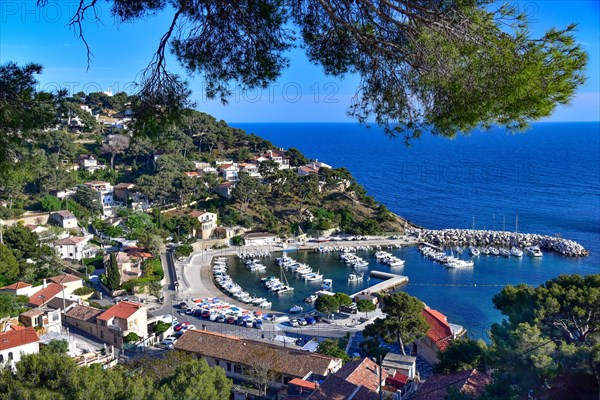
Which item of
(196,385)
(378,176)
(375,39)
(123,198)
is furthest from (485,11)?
(378,176)

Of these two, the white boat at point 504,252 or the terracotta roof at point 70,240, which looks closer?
the terracotta roof at point 70,240

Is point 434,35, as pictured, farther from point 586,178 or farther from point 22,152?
point 586,178

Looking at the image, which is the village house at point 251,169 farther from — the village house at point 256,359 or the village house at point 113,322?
the village house at point 256,359

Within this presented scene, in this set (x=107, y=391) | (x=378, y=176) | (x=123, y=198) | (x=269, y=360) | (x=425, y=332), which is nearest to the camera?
(x=107, y=391)

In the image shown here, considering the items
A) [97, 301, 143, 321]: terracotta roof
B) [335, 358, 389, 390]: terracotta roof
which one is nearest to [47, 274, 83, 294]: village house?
[97, 301, 143, 321]: terracotta roof

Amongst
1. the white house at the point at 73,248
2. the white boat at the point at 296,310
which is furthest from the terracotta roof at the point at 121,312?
the white house at the point at 73,248

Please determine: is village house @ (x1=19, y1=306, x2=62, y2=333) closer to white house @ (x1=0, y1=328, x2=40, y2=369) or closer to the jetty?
white house @ (x1=0, y1=328, x2=40, y2=369)
